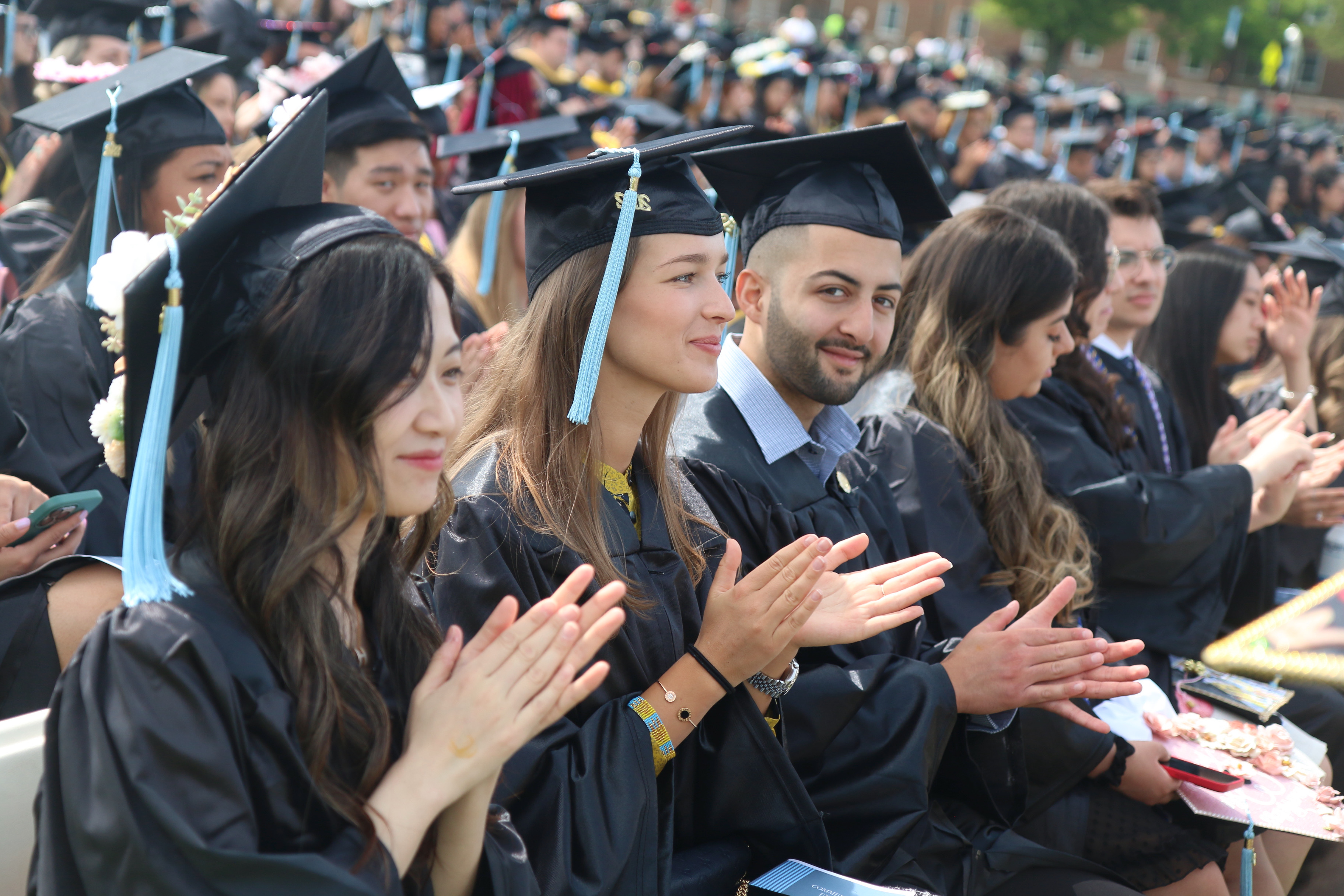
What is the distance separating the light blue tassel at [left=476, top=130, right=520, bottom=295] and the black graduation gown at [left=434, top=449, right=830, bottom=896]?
2563mm

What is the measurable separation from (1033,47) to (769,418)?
167 feet

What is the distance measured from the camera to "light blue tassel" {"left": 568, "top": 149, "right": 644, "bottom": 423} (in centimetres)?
213

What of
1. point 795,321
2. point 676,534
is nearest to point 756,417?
point 795,321

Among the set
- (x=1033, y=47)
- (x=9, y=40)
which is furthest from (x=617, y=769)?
(x=1033, y=47)

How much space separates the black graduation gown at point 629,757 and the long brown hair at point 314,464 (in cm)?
41

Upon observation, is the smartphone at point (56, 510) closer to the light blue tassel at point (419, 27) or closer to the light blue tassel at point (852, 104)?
the light blue tassel at point (419, 27)

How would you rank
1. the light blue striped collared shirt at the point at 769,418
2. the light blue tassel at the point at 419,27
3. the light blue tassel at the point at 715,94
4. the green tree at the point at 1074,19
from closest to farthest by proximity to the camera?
the light blue striped collared shirt at the point at 769,418 → the light blue tassel at the point at 419,27 → the light blue tassel at the point at 715,94 → the green tree at the point at 1074,19

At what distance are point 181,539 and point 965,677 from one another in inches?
69.0

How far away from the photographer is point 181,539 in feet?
5.09

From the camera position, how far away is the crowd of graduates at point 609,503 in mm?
1472

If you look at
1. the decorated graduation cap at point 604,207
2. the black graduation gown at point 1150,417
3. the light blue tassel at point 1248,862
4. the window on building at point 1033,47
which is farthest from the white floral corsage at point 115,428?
the window on building at point 1033,47

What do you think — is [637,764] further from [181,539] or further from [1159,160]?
[1159,160]

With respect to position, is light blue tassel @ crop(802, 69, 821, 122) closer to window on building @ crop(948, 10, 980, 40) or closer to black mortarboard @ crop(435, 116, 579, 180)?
black mortarboard @ crop(435, 116, 579, 180)

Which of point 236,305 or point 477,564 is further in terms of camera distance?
point 477,564
